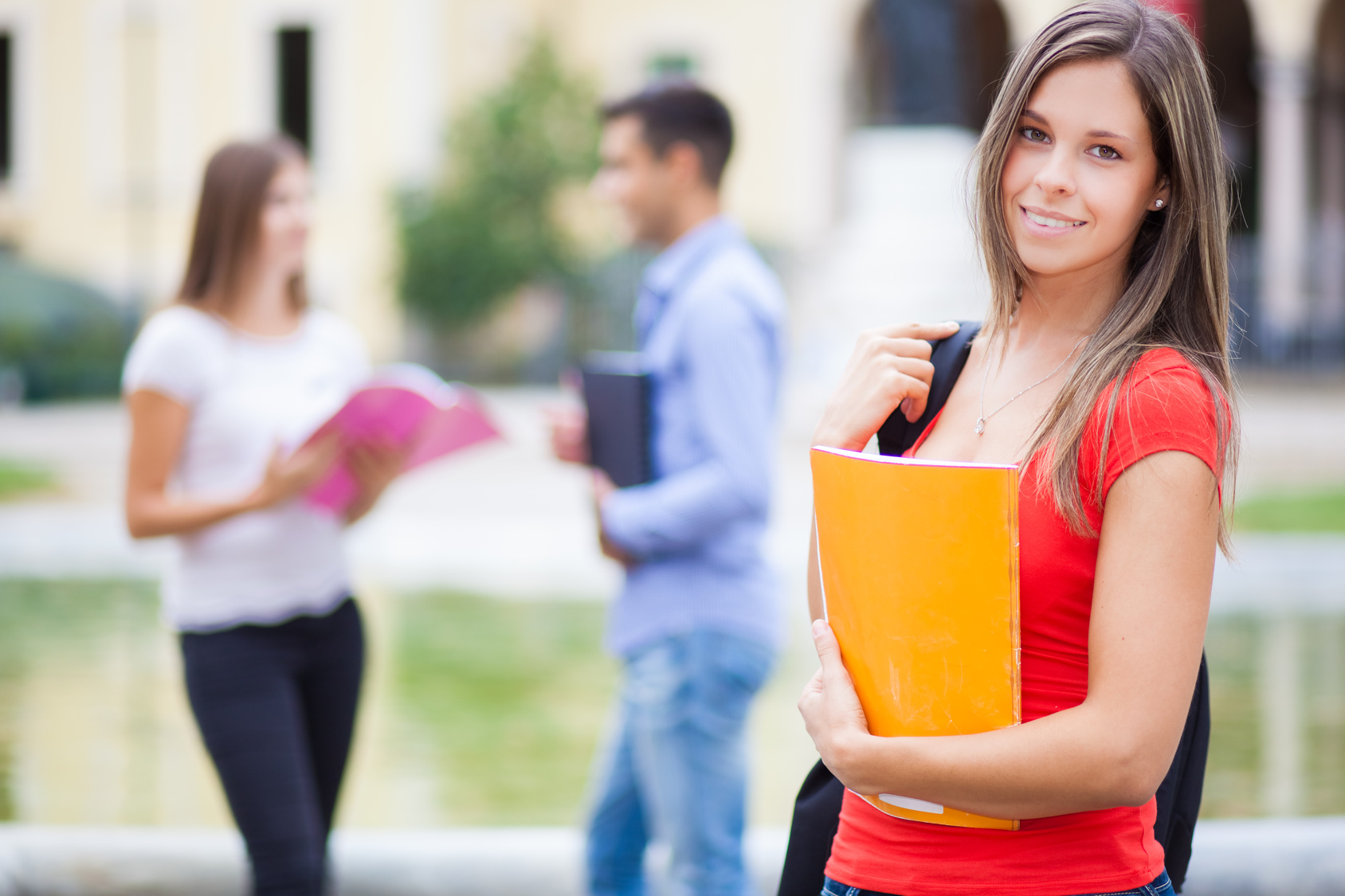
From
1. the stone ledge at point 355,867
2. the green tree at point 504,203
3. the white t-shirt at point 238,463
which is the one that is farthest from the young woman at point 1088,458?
the green tree at point 504,203

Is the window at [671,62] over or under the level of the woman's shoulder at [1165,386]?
over

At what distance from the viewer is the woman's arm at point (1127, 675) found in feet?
4.48

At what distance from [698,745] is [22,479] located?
11.0 metres

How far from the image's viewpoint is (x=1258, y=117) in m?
24.7

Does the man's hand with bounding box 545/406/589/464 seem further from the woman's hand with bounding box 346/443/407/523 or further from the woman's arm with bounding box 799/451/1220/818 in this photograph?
the woman's arm with bounding box 799/451/1220/818

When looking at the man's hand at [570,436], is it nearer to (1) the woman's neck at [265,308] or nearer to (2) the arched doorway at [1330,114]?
(1) the woman's neck at [265,308]

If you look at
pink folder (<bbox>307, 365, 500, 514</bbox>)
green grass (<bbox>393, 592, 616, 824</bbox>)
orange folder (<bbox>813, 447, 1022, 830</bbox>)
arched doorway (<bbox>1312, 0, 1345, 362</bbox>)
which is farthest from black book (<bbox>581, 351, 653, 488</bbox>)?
arched doorway (<bbox>1312, 0, 1345, 362</bbox>)

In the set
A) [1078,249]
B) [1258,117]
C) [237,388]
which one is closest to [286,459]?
[237,388]

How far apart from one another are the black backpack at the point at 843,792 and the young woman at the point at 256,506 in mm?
Answer: 1292

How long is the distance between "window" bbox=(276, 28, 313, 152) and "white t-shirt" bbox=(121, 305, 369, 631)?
70.7ft

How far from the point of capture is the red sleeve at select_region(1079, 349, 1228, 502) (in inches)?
54.0

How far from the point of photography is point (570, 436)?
10.2 feet

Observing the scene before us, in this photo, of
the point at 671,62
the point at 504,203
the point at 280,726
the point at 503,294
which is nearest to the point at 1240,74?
the point at 671,62

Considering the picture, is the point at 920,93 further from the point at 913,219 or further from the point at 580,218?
the point at 580,218
